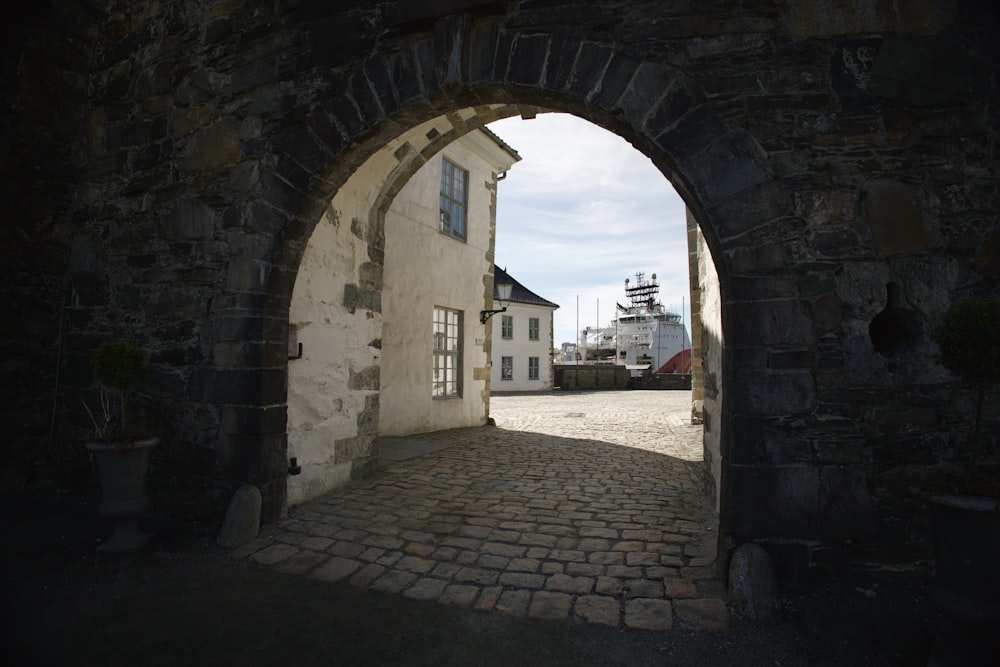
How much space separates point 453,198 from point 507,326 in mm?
16114

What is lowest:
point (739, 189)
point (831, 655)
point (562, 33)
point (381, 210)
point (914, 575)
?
point (831, 655)

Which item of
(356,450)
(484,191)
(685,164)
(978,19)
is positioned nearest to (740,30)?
(685,164)

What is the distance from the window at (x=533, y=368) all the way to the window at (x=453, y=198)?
16.5 metres

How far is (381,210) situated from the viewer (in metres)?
5.70

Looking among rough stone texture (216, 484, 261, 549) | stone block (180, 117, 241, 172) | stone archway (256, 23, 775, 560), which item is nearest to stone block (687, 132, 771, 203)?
stone archway (256, 23, 775, 560)

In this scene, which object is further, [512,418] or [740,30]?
[512,418]

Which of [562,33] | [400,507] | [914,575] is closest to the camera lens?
[914,575]

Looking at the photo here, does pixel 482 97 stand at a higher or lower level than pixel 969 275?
higher

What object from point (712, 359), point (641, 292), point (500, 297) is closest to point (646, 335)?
point (641, 292)

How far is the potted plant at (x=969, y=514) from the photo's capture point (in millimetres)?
1989

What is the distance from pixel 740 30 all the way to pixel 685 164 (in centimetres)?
90

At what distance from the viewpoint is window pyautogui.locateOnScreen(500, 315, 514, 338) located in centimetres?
2577

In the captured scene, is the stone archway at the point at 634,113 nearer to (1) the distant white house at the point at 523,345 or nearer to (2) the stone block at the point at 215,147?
(2) the stone block at the point at 215,147

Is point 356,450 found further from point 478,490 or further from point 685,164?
point 685,164
